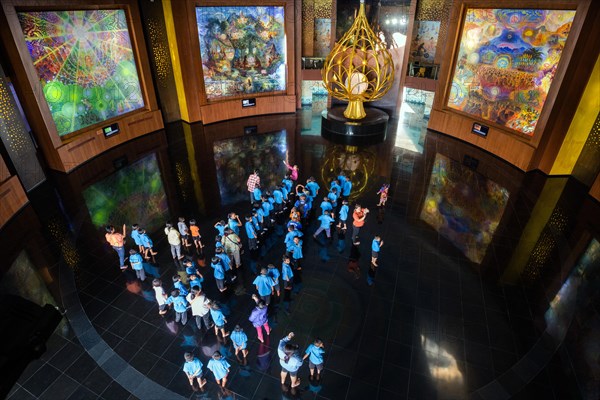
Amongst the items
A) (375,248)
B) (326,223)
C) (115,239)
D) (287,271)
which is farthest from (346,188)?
(115,239)

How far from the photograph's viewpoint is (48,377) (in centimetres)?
612

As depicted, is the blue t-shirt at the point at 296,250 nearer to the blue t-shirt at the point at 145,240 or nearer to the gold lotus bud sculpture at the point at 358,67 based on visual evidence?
the blue t-shirt at the point at 145,240

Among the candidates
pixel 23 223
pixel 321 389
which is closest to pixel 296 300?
pixel 321 389

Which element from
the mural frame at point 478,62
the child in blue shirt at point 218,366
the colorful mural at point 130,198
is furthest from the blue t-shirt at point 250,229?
the mural frame at point 478,62

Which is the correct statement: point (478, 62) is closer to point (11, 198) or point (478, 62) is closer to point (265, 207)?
point (265, 207)

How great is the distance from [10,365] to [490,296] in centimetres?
913

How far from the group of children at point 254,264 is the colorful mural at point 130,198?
190cm

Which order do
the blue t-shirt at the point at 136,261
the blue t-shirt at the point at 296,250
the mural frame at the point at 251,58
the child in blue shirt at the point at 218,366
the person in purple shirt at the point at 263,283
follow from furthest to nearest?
the mural frame at the point at 251,58, the blue t-shirt at the point at 296,250, the blue t-shirt at the point at 136,261, the person in purple shirt at the point at 263,283, the child in blue shirt at the point at 218,366

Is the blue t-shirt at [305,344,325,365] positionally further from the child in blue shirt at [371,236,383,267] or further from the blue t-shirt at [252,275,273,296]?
the child in blue shirt at [371,236,383,267]

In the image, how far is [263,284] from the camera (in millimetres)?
6875

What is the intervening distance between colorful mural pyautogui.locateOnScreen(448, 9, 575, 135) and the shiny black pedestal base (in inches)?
146

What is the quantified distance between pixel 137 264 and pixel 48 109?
7814mm

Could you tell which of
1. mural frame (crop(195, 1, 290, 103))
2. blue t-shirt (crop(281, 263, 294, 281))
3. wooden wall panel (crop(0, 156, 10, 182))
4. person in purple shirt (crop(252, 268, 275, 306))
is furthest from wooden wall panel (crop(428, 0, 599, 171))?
wooden wall panel (crop(0, 156, 10, 182))

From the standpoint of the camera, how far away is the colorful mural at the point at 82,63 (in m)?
11.7
